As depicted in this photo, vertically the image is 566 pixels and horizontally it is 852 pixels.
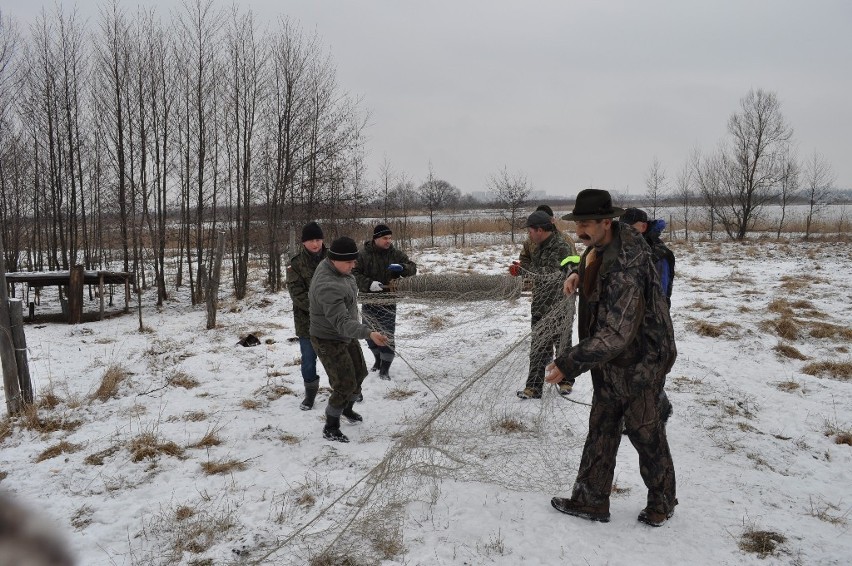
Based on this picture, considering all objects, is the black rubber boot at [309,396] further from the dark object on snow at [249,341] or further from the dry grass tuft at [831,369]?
the dry grass tuft at [831,369]

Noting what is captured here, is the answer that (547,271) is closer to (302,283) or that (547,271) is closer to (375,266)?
(375,266)

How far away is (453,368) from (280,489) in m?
1.90

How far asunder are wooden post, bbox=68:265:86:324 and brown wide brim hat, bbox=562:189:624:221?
11774 millimetres

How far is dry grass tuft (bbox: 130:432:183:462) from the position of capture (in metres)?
4.60

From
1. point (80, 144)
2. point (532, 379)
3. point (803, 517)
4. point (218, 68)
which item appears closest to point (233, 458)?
point (532, 379)

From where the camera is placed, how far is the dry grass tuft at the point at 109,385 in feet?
20.5

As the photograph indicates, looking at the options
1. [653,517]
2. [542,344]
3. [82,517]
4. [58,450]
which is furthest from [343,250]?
[58,450]

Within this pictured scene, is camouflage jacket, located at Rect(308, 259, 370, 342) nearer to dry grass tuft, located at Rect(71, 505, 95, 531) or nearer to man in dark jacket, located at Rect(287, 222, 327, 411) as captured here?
man in dark jacket, located at Rect(287, 222, 327, 411)

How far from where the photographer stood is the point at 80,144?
14.4 meters

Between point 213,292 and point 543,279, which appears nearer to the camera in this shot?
point 543,279

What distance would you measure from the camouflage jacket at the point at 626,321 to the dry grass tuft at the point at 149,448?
367cm

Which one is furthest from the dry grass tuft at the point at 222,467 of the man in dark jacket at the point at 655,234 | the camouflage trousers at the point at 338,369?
the man in dark jacket at the point at 655,234

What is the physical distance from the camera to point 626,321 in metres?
3.02

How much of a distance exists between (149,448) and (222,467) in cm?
84
